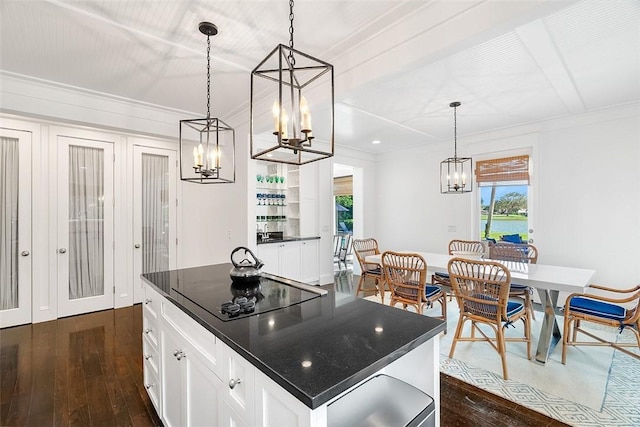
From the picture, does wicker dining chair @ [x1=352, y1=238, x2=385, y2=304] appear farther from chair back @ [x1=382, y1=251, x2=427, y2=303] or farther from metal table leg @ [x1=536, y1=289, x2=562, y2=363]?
metal table leg @ [x1=536, y1=289, x2=562, y2=363]

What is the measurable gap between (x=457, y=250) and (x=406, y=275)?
72.3 inches

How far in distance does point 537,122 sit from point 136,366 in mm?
5859

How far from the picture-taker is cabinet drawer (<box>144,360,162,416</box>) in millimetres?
1879

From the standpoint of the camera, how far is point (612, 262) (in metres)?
3.71

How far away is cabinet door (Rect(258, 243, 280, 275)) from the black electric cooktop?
244cm

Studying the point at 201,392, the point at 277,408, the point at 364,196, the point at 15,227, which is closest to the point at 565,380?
the point at 277,408

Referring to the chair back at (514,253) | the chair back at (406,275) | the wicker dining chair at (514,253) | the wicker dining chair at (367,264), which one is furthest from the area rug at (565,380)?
the wicker dining chair at (367,264)

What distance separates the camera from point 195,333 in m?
1.43

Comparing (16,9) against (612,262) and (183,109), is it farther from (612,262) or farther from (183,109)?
(612,262)

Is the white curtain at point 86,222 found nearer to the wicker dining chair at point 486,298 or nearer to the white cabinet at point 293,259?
the white cabinet at point 293,259

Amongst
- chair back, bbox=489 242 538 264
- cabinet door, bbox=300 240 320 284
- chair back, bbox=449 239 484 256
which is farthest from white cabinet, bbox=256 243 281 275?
chair back, bbox=489 242 538 264

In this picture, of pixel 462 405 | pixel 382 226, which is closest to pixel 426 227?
pixel 382 226

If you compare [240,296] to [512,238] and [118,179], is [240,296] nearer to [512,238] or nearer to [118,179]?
[118,179]

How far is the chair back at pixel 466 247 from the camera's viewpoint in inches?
164
